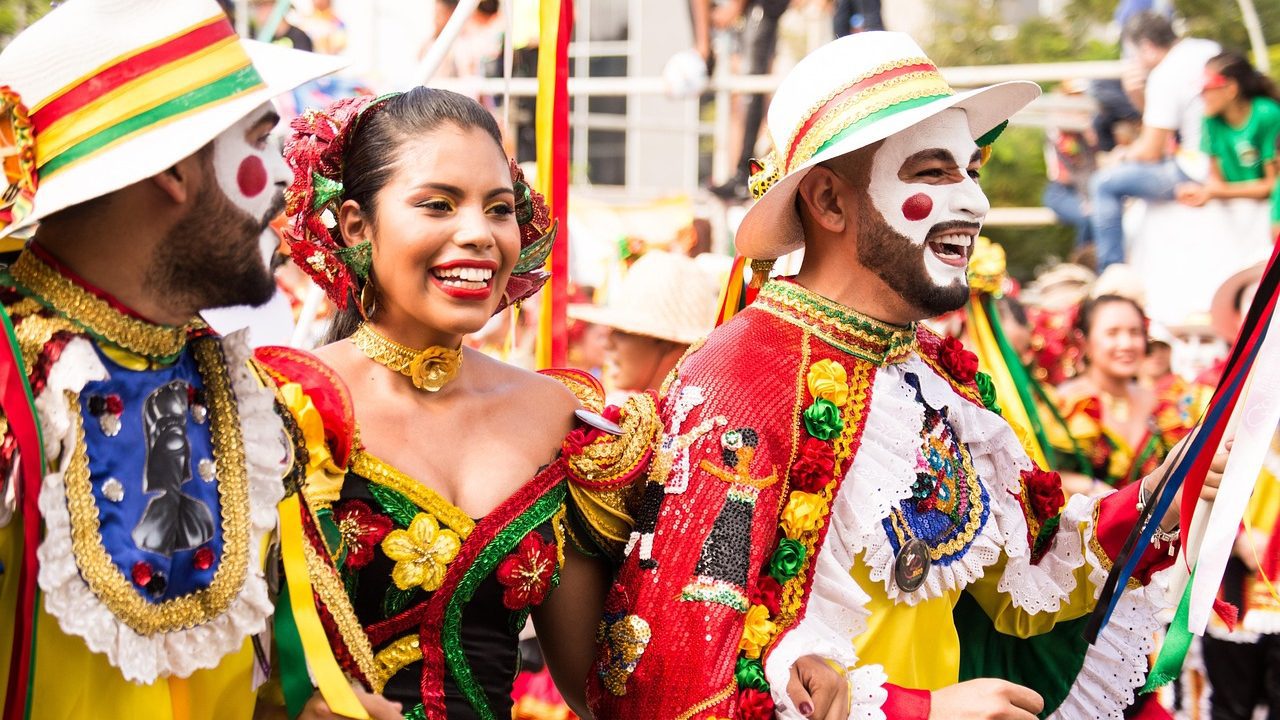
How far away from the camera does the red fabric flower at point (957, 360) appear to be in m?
3.23

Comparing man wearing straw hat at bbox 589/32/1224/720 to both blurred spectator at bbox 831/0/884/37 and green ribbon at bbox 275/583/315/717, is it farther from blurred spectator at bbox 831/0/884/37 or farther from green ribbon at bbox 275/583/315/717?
blurred spectator at bbox 831/0/884/37

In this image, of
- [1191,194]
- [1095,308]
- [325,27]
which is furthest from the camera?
[325,27]

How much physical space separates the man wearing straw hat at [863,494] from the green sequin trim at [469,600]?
232 millimetres

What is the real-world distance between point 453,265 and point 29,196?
32.8 inches

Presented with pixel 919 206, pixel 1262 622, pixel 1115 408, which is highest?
pixel 919 206

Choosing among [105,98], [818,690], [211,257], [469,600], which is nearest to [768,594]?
[818,690]

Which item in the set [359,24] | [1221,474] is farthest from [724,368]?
[359,24]

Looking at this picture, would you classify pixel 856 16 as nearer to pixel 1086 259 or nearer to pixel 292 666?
pixel 1086 259

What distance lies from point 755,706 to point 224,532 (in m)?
1.00

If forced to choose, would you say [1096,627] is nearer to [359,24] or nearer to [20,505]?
[20,505]

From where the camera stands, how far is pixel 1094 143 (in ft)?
30.3

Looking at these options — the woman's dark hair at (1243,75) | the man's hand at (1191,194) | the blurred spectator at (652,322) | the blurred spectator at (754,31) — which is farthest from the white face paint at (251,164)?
the blurred spectator at (754,31)

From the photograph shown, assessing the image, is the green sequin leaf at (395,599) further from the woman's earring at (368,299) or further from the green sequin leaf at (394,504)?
the woman's earring at (368,299)

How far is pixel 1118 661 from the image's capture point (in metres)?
3.29
